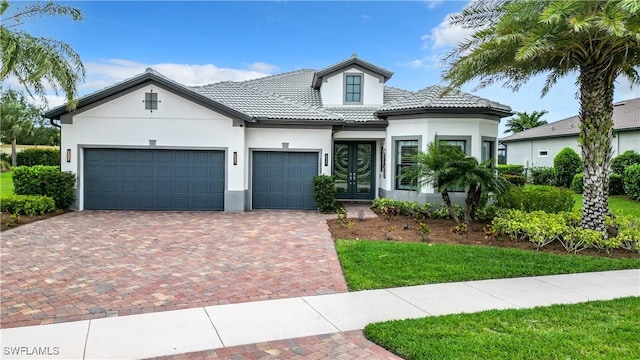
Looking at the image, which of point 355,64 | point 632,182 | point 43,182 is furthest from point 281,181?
point 632,182

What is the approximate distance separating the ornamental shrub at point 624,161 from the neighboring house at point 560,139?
1.48 metres

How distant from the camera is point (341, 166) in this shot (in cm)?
1717

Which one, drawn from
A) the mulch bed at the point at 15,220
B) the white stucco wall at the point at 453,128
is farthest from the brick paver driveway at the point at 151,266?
the white stucco wall at the point at 453,128

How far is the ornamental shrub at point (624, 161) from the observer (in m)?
19.7

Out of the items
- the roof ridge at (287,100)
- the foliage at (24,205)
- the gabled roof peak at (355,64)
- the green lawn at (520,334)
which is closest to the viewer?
the green lawn at (520,334)

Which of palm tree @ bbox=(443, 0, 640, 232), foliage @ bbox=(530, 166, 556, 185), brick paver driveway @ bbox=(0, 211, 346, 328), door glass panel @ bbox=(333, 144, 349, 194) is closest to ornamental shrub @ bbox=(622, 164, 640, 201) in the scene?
foliage @ bbox=(530, 166, 556, 185)

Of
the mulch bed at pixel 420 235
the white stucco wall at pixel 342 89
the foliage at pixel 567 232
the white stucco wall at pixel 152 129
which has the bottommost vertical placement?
the mulch bed at pixel 420 235

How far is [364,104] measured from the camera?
17609 mm

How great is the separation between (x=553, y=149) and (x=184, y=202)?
81.2ft

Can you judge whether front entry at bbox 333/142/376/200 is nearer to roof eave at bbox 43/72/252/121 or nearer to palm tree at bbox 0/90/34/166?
roof eave at bbox 43/72/252/121

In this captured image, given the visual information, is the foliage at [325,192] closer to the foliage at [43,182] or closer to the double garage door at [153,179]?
the double garage door at [153,179]

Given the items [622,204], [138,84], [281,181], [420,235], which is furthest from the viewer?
[622,204]

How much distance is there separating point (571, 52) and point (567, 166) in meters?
16.6

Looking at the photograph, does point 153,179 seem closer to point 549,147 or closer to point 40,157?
point 40,157
